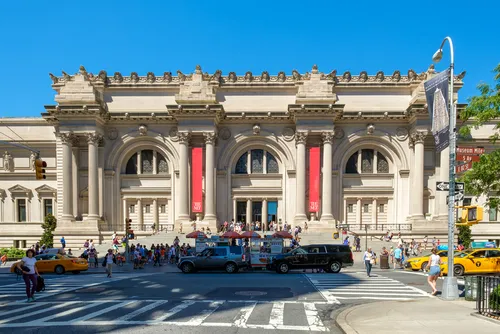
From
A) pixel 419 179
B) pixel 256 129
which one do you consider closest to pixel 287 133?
pixel 256 129

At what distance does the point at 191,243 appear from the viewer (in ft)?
124

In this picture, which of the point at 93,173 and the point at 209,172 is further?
the point at 209,172

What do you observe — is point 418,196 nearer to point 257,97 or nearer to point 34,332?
point 257,97

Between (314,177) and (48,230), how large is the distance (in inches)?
1120

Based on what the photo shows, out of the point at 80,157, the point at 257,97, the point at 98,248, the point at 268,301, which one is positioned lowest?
the point at 98,248

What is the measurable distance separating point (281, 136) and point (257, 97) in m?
5.44

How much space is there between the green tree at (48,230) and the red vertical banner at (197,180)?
1470cm

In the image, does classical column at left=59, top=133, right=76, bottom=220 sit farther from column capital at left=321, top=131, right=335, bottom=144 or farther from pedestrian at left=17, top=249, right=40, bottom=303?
pedestrian at left=17, top=249, right=40, bottom=303

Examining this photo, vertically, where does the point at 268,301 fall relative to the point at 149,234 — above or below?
above

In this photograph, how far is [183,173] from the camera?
42.8 meters

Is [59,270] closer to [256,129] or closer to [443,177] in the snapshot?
[256,129]

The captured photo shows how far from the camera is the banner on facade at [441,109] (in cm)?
1422

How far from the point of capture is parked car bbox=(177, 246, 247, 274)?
23734mm

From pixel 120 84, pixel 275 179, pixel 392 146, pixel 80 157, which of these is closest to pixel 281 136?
pixel 275 179
